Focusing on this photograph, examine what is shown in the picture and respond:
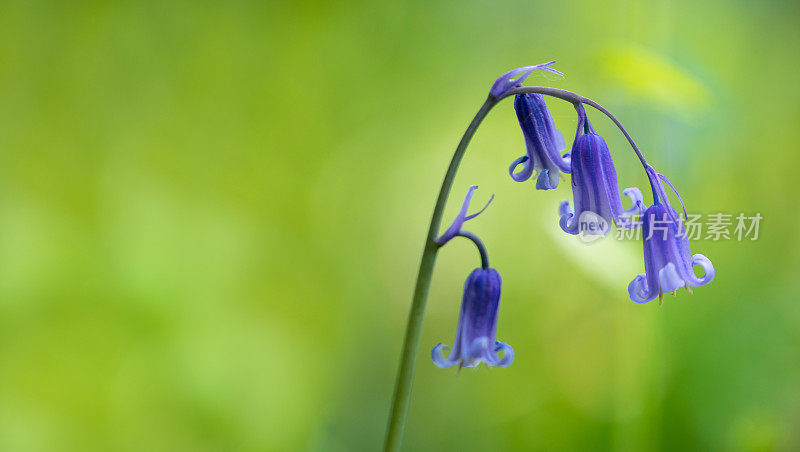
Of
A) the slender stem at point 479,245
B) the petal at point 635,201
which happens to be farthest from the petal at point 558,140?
the slender stem at point 479,245

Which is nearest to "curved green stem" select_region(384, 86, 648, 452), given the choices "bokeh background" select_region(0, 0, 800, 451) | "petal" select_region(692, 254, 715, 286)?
"petal" select_region(692, 254, 715, 286)

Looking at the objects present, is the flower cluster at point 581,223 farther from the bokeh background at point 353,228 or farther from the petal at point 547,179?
the bokeh background at point 353,228

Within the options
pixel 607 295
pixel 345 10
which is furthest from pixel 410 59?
pixel 607 295

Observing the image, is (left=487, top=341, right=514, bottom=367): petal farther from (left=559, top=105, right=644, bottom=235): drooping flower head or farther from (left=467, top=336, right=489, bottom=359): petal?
(left=559, top=105, right=644, bottom=235): drooping flower head

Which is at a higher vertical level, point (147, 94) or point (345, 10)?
point (345, 10)

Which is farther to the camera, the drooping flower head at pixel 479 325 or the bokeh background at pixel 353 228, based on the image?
the bokeh background at pixel 353 228

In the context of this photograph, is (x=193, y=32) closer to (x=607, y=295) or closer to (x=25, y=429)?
(x=25, y=429)

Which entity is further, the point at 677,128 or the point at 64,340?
the point at 677,128
